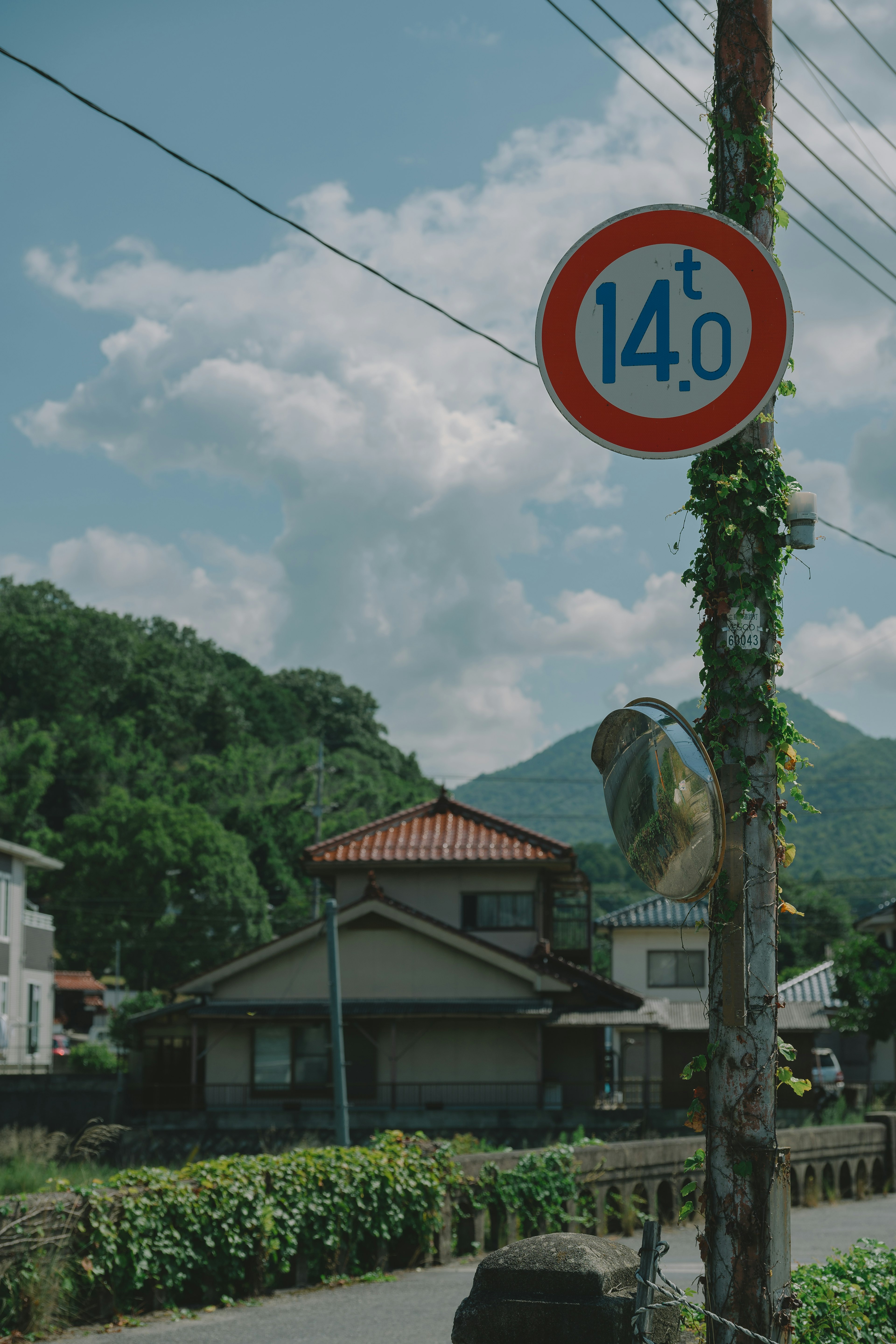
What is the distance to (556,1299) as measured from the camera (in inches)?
202

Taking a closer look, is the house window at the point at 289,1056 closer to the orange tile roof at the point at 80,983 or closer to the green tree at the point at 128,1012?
the green tree at the point at 128,1012

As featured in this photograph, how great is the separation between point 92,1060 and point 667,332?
53801 mm

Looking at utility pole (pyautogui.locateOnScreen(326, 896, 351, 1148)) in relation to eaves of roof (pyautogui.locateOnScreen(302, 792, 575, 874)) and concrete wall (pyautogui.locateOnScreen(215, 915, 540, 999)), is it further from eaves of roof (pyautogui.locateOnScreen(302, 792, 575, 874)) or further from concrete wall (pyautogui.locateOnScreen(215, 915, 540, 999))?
eaves of roof (pyautogui.locateOnScreen(302, 792, 575, 874))

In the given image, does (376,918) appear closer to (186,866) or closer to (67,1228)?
(67,1228)

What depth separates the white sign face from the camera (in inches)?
182

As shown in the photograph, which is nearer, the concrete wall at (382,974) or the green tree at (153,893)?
the concrete wall at (382,974)

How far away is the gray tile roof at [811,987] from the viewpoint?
5353 cm

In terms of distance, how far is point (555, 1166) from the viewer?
43.5 feet

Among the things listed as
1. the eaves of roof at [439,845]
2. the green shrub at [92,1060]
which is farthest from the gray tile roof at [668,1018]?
the green shrub at [92,1060]

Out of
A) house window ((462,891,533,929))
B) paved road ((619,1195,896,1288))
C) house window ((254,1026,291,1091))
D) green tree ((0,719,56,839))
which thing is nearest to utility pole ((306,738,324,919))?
house window ((462,891,533,929))

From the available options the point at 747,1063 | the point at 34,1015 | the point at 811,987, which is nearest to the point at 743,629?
the point at 747,1063

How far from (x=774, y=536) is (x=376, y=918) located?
27.3 m

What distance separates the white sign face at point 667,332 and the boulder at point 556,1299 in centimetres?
342

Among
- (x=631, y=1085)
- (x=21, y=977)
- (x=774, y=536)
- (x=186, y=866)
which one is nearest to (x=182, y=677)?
(x=186, y=866)
